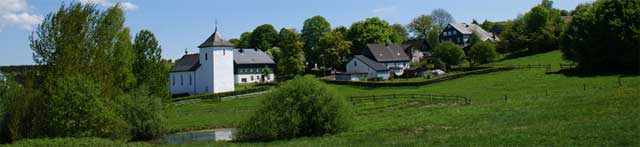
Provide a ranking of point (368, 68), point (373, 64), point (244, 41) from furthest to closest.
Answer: point (244, 41) < point (373, 64) < point (368, 68)

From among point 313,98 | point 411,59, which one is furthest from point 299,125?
point 411,59

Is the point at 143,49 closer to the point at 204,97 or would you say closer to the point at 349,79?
the point at 204,97

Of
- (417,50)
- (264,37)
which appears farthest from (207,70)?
(264,37)

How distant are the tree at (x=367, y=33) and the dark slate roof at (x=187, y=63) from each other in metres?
30.1

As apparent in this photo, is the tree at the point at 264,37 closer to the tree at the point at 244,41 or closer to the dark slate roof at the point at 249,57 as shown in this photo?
the tree at the point at 244,41

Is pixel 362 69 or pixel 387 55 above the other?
pixel 387 55

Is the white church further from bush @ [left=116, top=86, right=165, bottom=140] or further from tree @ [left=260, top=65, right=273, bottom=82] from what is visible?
bush @ [left=116, top=86, right=165, bottom=140]

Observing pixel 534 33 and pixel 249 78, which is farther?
pixel 249 78

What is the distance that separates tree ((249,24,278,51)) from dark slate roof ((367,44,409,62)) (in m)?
35.8

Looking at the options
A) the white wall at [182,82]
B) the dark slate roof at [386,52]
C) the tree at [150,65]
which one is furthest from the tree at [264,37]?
the tree at [150,65]

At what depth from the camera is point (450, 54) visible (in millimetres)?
78312

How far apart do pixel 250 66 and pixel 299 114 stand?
62.5m

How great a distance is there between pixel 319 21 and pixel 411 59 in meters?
24.3

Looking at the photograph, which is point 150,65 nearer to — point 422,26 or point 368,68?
point 368,68
